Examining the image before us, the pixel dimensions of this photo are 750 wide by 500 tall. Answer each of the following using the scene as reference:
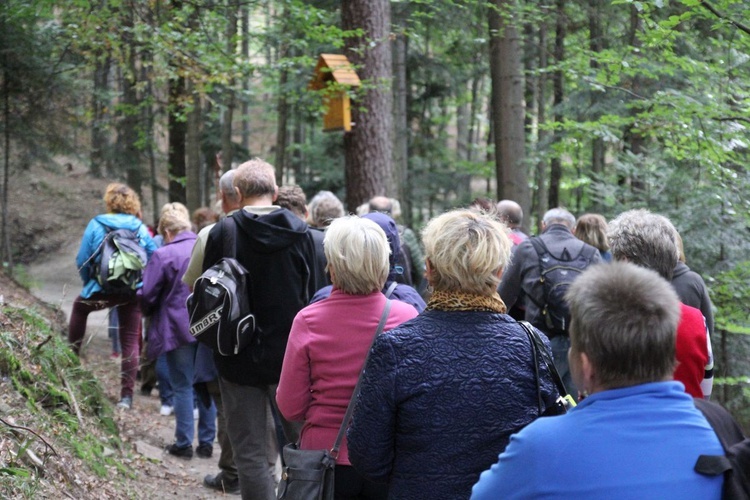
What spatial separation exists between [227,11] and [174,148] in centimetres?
699

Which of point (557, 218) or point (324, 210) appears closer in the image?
point (324, 210)

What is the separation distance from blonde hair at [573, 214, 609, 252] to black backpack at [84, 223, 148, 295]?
4.35 m

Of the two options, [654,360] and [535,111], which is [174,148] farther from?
[654,360]

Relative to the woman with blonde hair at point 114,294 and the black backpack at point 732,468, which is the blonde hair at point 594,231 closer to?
the woman with blonde hair at point 114,294

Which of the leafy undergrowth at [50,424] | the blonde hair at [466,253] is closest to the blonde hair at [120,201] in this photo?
the leafy undergrowth at [50,424]

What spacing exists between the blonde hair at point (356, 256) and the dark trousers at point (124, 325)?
5370 mm

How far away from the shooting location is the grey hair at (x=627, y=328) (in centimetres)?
202

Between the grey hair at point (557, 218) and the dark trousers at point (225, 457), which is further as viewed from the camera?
the grey hair at point (557, 218)

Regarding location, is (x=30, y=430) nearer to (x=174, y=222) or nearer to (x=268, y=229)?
(x=268, y=229)

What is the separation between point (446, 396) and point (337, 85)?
24.8 ft

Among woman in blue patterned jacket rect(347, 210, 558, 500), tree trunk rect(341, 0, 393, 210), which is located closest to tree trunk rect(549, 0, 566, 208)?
tree trunk rect(341, 0, 393, 210)

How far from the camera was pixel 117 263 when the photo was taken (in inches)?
330

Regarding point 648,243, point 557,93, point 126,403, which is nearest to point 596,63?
point 557,93

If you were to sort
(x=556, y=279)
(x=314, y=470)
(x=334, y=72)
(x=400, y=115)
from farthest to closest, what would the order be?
(x=400, y=115) < (x=334, y=72) < (x=556, y=279) < (x=314, y=470)
